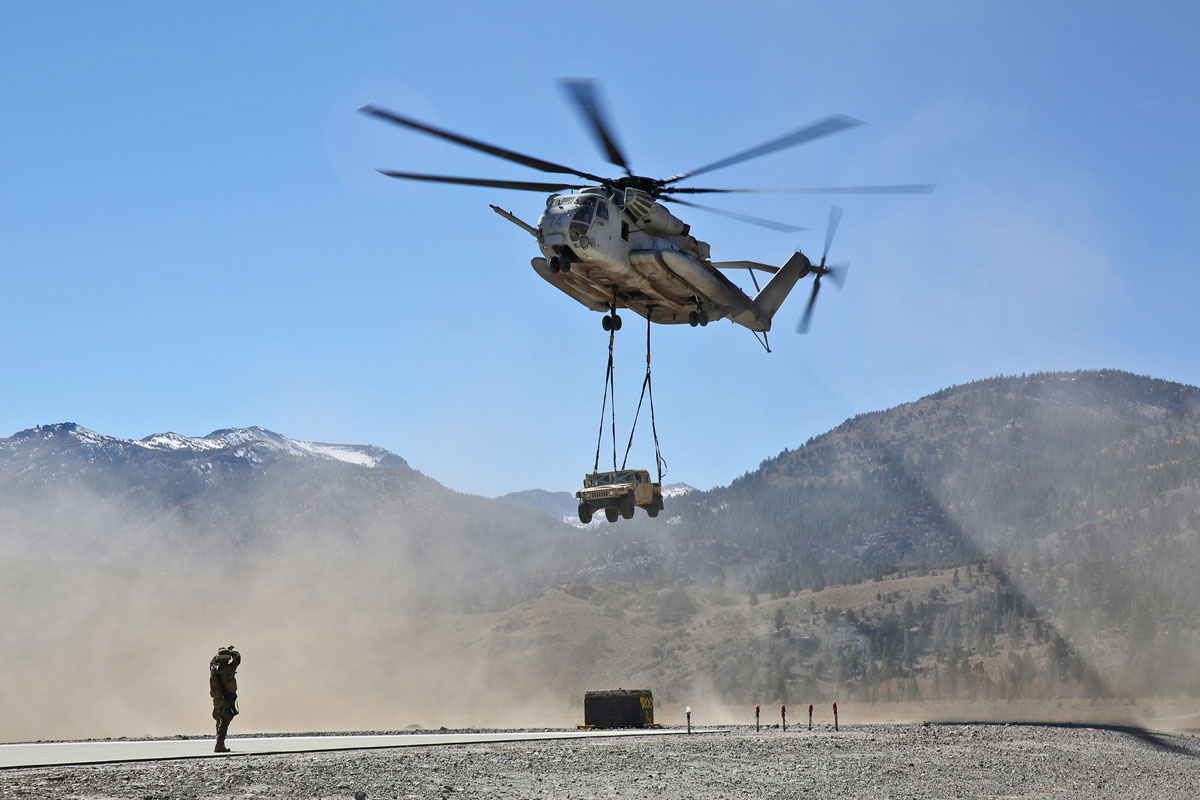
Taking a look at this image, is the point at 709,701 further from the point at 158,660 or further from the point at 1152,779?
the point at 1152,779

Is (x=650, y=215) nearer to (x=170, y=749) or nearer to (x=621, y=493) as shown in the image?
(x=621, y=493)

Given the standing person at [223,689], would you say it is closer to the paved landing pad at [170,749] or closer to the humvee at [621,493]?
the paved landing pad at [170,749]

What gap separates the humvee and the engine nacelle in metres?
7.61

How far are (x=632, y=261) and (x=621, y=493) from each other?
724cm

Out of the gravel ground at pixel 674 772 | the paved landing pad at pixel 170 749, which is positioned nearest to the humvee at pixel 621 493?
A: the gravel ground at pixel 674 772

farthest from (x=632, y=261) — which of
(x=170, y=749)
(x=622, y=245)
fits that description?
(x=170, y=749)

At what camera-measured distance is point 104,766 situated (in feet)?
73.4

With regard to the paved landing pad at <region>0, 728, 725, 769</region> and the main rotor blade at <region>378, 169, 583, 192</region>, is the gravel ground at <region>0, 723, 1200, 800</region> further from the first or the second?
the main rotor blade at <region>378, 169, 583, 192</region>

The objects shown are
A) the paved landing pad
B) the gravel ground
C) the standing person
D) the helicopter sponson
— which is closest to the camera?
the gravel ground

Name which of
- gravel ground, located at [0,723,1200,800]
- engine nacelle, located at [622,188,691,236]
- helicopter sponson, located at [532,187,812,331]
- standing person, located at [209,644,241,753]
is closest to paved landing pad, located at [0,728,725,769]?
standing person, located at [209,644,241,753]

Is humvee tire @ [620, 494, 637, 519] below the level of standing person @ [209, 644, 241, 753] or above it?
above

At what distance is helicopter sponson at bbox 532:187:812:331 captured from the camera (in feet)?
100

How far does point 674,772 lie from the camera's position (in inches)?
1099

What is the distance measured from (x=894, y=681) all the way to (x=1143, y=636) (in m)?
33.5
